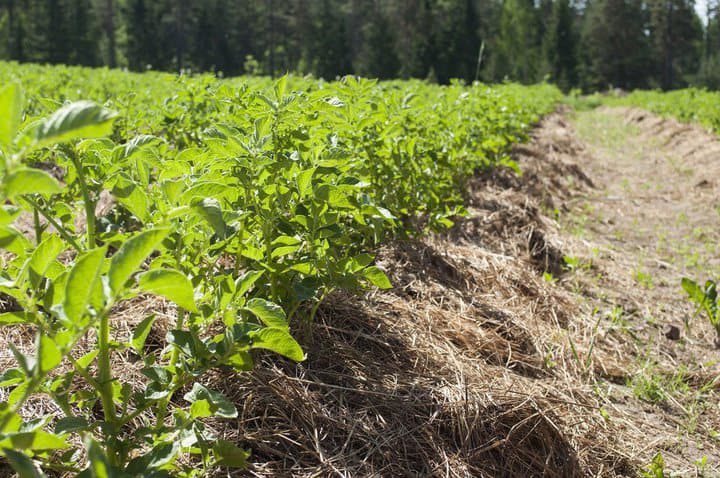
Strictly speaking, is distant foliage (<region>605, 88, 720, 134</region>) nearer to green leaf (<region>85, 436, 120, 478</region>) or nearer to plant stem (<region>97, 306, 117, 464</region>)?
plant stem (<region>97, 306, 117, 464</region>)

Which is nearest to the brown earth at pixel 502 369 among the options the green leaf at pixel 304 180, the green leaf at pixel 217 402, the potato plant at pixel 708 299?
the potato plant at pixel 708 299

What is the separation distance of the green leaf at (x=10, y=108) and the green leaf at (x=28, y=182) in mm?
54

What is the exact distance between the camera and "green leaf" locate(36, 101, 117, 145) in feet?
2.58

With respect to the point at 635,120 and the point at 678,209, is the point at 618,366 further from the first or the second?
the point at 635,120

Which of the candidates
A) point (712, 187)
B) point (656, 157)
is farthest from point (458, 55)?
point (712, 187)

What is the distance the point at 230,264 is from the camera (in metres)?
2.25

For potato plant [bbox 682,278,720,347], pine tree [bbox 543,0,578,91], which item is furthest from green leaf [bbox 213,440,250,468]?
pine tree [bbox 543,0,578,91]

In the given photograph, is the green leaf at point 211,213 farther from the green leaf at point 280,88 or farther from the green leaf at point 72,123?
the green leaf at point 280,88

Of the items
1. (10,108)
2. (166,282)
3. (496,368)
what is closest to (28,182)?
(10,108)

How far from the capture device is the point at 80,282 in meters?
0.93

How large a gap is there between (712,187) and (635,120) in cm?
1203

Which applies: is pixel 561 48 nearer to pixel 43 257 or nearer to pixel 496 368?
pixel 496 368

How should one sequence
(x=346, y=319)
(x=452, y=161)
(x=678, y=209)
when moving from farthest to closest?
(x=678, y=209)
(x=452, y=161)
(x=346, y=319)

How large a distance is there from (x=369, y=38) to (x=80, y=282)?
51.1 meters
